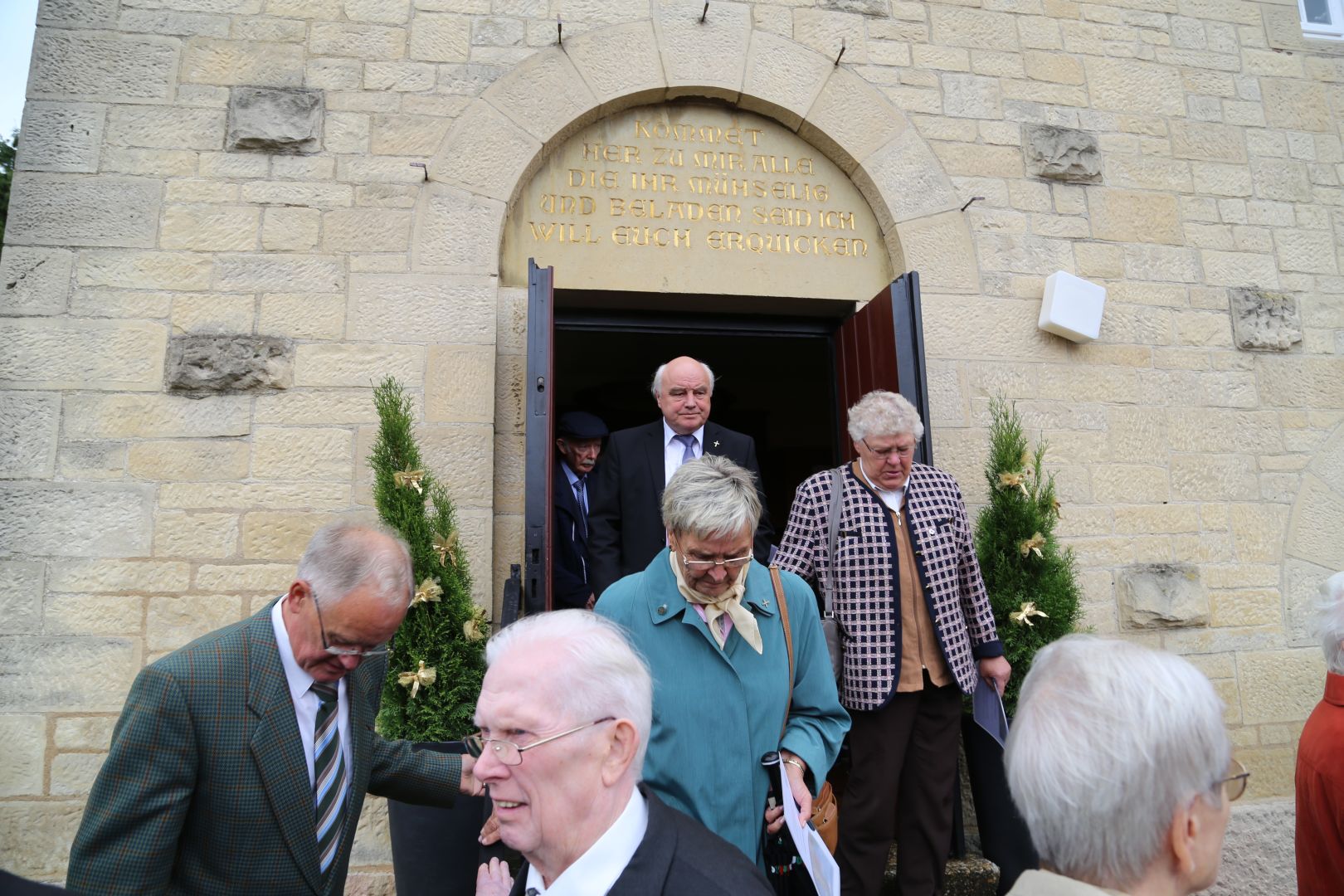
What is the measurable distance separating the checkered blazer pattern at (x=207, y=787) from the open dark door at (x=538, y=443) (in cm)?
163

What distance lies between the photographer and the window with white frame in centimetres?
542

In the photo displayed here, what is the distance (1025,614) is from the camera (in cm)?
380

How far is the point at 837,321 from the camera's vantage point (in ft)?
16.5

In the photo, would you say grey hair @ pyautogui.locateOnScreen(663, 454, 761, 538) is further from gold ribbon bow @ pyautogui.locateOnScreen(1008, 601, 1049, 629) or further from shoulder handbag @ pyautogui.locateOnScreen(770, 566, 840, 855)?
gold ribbon bow @ pyautogui.locateOnScreen(1008, 601, 1049, 629)

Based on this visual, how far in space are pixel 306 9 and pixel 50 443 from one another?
2397 mm

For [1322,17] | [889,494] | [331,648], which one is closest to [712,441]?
[889,494]

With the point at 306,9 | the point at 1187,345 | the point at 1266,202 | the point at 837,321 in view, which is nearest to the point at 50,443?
the point at 306,9

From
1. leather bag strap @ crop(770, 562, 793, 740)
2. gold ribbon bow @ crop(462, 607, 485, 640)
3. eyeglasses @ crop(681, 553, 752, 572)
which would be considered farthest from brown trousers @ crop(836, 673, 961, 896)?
gold ribbon bow @ crop(462, 607, 485, 640)

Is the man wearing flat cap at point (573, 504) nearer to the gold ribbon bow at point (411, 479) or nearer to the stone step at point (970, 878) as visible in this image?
the gold ribbon bow at point (411, 479)

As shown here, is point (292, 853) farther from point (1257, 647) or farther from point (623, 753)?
point (1257, 647)

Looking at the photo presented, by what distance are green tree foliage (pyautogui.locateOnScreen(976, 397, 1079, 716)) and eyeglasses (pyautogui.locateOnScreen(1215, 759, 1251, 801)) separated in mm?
2498

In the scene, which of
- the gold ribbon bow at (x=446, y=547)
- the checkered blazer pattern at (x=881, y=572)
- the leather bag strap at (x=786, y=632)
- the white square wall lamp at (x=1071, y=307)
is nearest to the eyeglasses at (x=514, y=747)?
the leather bag strap at (x=786, y=632)

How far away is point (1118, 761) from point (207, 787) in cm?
174

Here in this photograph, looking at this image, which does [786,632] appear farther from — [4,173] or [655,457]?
[4,173]
